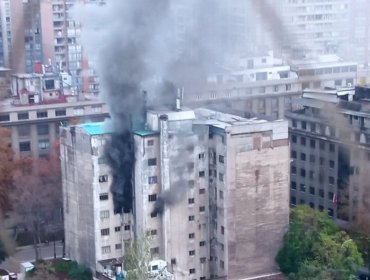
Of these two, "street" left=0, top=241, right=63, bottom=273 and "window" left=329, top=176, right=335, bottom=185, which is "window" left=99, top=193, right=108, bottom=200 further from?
"window" left=329, top=176, right=335, bottom=185

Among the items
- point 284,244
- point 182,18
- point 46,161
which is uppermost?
point 182,18

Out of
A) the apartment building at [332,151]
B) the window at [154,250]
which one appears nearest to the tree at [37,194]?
the window at [154,250]

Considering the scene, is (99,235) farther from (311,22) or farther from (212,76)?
(311,22)

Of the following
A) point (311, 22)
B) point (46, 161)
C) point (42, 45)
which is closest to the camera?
point (46, 161)

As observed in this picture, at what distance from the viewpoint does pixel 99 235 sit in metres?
6.02

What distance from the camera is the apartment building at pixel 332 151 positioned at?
678 centimetres

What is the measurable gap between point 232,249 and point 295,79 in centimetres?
314

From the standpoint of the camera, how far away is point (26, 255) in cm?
676

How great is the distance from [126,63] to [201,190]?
1.11 m

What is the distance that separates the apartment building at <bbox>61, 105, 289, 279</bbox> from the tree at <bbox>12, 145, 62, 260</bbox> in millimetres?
644

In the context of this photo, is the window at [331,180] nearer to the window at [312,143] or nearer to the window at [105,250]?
the window at [312,143]

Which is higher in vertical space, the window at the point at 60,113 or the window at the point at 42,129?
the window at the point at 60,113

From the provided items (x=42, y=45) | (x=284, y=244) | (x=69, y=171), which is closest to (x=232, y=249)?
(x=284, y=244)

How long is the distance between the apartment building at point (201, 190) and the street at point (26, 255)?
71 centimetres
